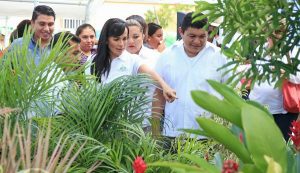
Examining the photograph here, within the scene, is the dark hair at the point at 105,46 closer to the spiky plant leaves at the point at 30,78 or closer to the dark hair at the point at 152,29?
the spiky plant leaves at the point at 30,78

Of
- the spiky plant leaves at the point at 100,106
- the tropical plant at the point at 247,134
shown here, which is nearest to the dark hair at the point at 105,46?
the spiky plant leaves at the point at 100,106

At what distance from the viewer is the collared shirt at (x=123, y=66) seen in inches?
202

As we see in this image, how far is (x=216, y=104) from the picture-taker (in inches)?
85.2

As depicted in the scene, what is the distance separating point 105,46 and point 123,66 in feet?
0.82

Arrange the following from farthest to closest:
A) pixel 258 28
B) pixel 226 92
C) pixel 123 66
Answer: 1. pixel 123 66
2. pixel 258 28
3. pixel 226 92

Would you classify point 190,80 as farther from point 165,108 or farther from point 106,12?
point 106,12

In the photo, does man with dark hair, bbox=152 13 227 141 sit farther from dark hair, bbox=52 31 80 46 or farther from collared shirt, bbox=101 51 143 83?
dark hair, bbox=52 31 80 46

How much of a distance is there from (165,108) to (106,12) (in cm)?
1726

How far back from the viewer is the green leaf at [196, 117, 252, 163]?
2.14 meters

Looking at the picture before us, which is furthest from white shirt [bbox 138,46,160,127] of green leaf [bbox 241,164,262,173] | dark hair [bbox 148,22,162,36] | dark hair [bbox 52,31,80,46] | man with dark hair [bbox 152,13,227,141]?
green leaf [bbox 241,164,262,173]

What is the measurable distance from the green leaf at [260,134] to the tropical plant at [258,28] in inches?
22.9

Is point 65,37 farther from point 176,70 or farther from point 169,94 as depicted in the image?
point 169,94

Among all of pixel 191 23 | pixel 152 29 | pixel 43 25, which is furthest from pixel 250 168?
pixel 152 29

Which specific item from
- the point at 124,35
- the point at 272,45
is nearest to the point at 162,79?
the point at 124,35
